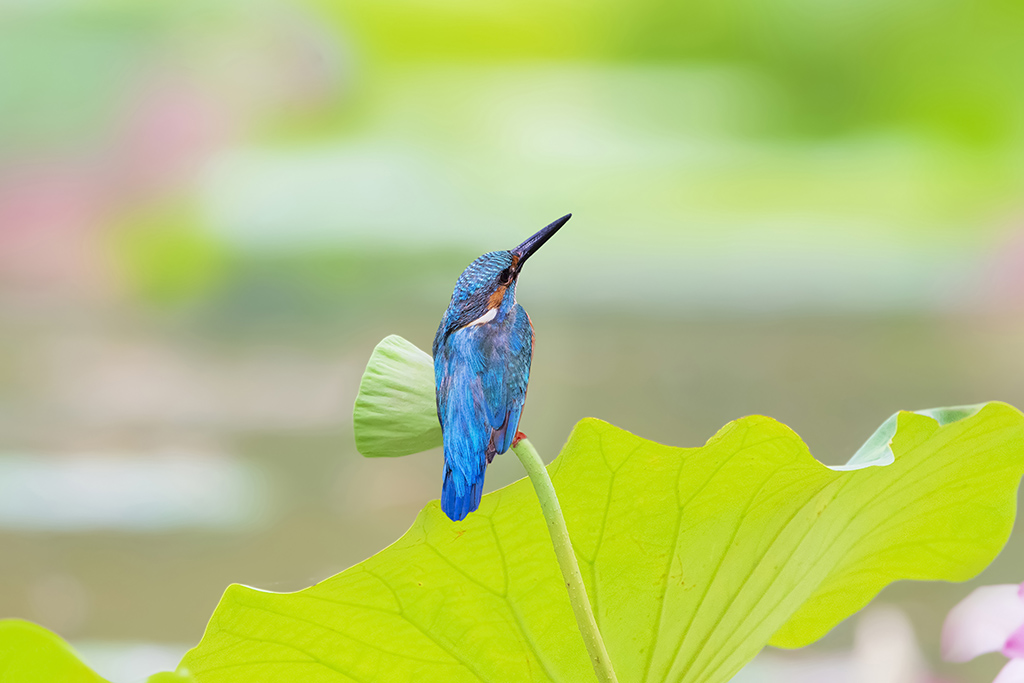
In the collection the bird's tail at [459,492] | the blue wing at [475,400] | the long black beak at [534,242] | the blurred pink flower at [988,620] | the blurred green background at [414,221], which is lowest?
the blurred pink flower at [988,620]

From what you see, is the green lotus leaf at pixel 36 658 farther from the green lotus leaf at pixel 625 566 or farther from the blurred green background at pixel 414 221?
the blurred green background at pixel 414 221

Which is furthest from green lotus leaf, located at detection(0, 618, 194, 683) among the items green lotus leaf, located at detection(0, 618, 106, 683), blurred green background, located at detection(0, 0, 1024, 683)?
blurred green background, located at detection(0, 0, 1024, 683)

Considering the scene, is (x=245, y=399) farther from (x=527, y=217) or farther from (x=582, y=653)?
(x=582, y=653)

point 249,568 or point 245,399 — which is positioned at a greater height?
point 245,399

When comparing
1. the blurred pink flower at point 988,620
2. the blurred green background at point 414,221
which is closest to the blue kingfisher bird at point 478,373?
the blurred pink flower at point 988,620

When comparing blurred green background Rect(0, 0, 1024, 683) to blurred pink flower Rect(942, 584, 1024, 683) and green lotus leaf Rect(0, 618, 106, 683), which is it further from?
green lotus leaf Rect(0, 618, 106, 683)

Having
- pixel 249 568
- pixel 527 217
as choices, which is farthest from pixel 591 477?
pixel 249 568
